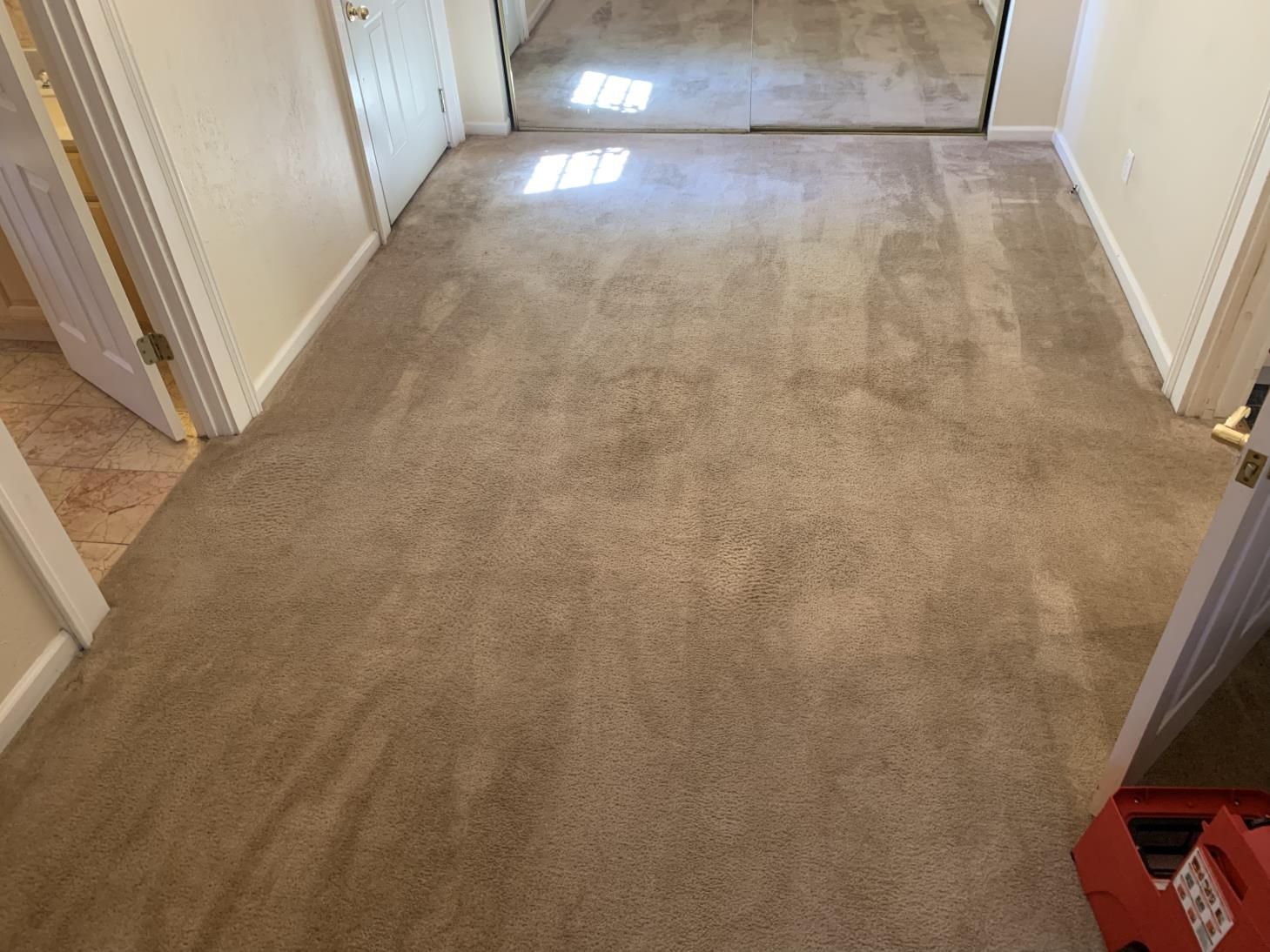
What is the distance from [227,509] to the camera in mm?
2488

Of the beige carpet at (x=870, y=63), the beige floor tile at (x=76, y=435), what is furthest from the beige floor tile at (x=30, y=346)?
the beige carpet at (x=870, y=63)

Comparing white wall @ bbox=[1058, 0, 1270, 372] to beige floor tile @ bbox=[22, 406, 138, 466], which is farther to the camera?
beige floor tile @ bbox=[22, 406, 138, 466]

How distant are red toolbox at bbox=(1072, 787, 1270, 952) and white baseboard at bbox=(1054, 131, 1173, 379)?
1.69 m

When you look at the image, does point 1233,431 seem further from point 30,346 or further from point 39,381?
point 30,346

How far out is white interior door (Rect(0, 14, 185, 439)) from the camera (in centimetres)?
218

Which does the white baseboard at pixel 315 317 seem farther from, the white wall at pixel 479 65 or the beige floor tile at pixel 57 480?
the white wall at pixel 479 65

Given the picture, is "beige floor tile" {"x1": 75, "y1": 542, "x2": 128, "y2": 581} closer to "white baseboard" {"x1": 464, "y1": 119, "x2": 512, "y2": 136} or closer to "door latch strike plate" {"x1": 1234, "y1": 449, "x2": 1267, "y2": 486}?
"door latch strike plate" {"x1": 1234, "y1": 449, "x2": 1267, "y2": 486}

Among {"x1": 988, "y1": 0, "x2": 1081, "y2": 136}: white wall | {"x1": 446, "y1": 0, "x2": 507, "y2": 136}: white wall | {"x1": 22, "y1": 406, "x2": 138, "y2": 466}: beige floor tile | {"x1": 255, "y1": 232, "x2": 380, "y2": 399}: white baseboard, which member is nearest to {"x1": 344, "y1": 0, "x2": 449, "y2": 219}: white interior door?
{"x1": 446, "y1": 0, "x2": 507, "y2": 136}: white wall

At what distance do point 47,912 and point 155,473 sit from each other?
133 cm

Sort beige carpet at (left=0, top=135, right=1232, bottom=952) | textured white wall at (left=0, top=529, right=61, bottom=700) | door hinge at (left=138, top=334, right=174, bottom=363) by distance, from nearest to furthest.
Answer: beige carpet at (left=0, top=135, right=1232, bottom=952) < textured white wall at (left=0, top=529, right=61, bottom=700) < door hinge at (left=138, top=334, right=174, bottom=363)

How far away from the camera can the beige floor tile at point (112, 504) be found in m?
2.47

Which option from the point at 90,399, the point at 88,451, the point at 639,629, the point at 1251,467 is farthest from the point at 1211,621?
the point at 90,399

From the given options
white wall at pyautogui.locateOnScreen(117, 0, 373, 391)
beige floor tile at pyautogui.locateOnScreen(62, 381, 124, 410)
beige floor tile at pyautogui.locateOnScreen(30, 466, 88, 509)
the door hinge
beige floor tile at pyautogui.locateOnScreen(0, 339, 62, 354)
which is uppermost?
white wall at pyautogui.locateOnScreen(117, 0, 373, 391)

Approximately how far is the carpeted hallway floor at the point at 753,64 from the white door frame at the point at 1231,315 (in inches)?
90.7
